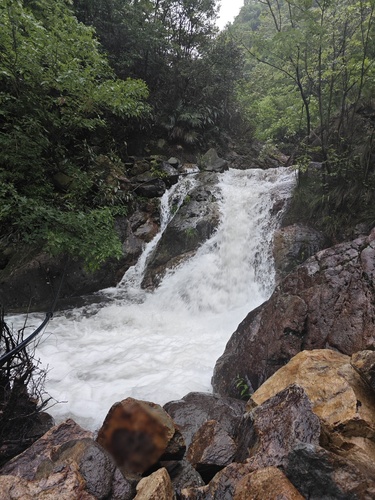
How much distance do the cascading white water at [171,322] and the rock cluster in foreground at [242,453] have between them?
1466 mm

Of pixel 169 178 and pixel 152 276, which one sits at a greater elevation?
pixel 169 178

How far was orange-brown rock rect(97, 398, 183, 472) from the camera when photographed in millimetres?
2538

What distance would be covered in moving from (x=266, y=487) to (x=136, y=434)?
126 centimetres

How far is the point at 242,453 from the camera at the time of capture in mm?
2400

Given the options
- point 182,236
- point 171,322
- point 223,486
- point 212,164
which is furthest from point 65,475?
point 212,164

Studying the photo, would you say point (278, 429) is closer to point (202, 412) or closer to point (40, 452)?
point (202, 412)

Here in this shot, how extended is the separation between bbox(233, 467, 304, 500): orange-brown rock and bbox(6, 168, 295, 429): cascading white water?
8.26 feet

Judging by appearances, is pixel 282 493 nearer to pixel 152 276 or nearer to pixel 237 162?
pixel 152 276

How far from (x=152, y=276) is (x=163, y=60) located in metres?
10.5

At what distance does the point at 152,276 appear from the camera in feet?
29.6

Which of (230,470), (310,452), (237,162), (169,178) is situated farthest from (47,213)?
(237,162)

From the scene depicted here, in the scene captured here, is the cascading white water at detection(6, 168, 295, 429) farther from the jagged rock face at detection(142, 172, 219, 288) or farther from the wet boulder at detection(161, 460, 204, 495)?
the wet boulder at detection(161, 460, 204, 495)

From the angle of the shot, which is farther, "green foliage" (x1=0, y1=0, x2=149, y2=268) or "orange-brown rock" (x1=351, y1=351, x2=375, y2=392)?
"green foliage" (x1=0, y1=0, x2=149, y2=268)

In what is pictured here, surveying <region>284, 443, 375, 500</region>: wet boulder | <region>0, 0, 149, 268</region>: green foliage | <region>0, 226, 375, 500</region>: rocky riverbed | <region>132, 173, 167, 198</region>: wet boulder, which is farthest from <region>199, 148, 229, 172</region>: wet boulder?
<region>284, 443, 375, 500</region>: wet boulder
